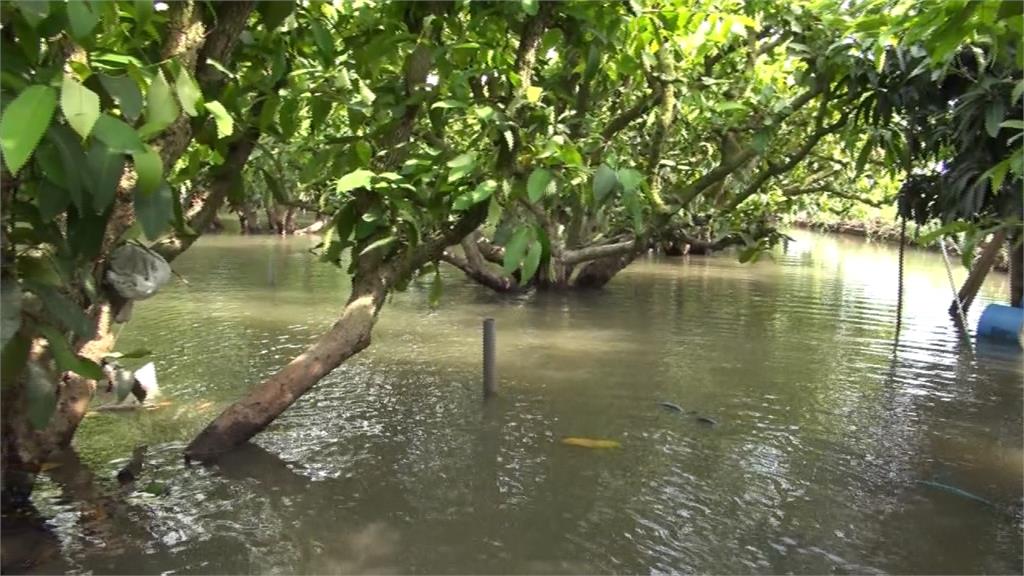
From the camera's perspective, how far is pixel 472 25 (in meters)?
4.29

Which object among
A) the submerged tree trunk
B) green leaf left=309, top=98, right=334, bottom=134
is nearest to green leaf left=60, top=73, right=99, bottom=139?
green leaf left=309, top=98, right=334, bottom=134

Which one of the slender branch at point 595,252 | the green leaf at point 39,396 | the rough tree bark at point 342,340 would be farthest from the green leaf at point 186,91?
the slender branch at point 595,252

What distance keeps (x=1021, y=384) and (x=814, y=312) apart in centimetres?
512

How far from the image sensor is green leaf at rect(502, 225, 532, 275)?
3062mm

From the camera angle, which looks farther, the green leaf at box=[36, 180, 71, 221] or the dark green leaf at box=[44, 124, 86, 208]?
the green leaf at box=[36, 180, 71, 221]

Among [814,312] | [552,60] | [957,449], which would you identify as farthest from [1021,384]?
[552,60]

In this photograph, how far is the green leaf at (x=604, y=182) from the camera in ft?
10.0

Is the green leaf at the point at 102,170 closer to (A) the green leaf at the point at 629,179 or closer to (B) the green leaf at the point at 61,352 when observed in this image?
(B) the green leaf at the point at 61,352

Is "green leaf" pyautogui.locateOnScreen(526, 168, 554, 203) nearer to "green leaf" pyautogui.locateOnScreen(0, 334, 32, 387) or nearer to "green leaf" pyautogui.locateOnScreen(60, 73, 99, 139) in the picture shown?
"green leaf" pyautogui.locateOnScreen(60, 73, 99, 139)

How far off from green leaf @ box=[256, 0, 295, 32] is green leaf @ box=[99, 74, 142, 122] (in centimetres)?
90

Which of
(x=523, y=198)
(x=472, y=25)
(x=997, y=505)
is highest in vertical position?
(x=472, y=25)

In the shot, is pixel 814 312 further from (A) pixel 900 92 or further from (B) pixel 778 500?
(B) pixel 778 500

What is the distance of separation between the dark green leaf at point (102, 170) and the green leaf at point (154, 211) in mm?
253

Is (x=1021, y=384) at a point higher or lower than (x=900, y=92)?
lower
